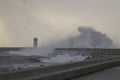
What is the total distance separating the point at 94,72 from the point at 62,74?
187 inches

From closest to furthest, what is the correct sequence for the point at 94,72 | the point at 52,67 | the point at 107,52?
the point at 52,67, the point at 94,72, the point at 107,52

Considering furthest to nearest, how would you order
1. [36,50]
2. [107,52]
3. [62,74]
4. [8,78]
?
[36,50] → [107,52] → [62,74] → [8,78]

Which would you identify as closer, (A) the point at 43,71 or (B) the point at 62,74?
(B) the point at 62,74

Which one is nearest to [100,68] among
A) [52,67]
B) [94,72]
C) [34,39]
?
[94,72]

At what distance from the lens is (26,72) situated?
14.5 meters

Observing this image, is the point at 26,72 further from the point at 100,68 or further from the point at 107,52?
the point at 107,52

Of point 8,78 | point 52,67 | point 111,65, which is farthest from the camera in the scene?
point 111,65

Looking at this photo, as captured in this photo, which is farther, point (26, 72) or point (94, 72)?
point (94, 72)

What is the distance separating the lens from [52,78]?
42.8 ft

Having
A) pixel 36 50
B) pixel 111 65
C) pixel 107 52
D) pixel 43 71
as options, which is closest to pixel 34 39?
pixel 36 50

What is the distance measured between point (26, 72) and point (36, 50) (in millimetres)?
74872

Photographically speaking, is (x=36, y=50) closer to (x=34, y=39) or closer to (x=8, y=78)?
(x=34, y=39)

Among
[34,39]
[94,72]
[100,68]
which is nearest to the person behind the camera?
[94,72]

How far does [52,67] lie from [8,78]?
4499 mm
